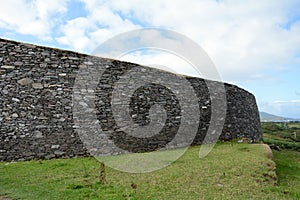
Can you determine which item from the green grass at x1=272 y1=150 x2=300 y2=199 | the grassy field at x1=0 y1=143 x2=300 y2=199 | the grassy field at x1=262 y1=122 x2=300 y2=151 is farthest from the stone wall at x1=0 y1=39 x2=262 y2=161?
the grassy field at x1=262 y1=122 x2=300 y2=151

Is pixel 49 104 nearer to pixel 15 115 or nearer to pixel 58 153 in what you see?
pixel 15 115

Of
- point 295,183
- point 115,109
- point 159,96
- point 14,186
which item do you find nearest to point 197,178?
point 295,183

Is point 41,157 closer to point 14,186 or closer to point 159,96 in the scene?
point 14,186

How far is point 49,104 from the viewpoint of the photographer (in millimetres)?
9758

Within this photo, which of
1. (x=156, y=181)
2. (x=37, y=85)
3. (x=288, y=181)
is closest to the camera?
(x=156, y=181)

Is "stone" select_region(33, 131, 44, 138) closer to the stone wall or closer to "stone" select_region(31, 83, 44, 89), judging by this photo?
the stone wall

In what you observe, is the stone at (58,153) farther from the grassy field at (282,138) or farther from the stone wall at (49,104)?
the grassy field at (282,138)

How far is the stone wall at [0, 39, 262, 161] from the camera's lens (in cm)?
915

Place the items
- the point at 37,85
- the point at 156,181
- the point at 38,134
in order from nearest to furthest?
the point at 156,181 < the point at 38,134 < the point at 37,85

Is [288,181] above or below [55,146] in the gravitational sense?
below

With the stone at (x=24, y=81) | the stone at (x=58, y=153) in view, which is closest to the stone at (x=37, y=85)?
the stone at (x=24, y=81)

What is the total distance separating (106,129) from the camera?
10539 mm

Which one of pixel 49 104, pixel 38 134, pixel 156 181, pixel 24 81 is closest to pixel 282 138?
pixel 49 104

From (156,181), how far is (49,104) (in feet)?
17.0
